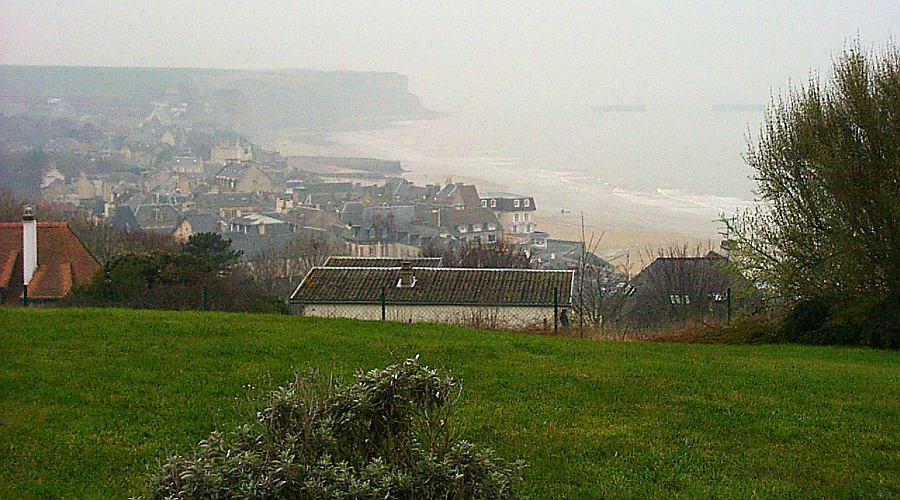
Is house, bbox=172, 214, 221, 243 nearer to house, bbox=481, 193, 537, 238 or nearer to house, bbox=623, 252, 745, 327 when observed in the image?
house, bbox=481, 193, 537, 238

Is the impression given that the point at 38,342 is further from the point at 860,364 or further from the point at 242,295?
the point at 242,295

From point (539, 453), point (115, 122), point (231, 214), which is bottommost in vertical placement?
point (539, 453)

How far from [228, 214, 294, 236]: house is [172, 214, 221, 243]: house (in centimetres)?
91

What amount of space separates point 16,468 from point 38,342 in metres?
4.98

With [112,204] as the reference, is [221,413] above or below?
below

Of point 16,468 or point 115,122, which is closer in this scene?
point 16,468

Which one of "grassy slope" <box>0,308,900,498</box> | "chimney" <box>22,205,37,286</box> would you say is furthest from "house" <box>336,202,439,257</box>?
"grassy slope" <box>0,308,900,498</box>

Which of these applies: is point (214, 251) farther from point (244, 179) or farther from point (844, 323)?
point (244, 179)

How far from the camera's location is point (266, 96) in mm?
75625

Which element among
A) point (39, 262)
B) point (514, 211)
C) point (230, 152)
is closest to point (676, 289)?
point (39, 262)

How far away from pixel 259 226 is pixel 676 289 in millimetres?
23864

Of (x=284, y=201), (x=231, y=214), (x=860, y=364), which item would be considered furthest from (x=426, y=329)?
(x=284, y=201)

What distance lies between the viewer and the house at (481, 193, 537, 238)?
4825 centimetres

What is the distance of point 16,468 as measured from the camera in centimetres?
632
